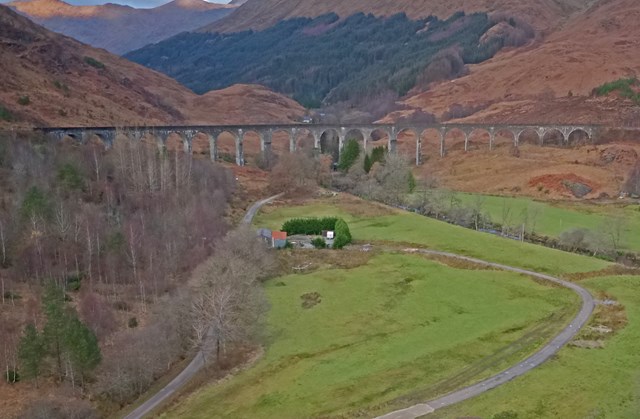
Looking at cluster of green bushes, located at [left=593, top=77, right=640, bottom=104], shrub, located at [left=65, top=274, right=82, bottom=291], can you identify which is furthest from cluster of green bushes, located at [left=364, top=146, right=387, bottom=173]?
cluster of green bushes, located at [left=593, top=77, right=640, bottom=104]

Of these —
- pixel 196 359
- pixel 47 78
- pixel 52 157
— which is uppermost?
pixel 47 78

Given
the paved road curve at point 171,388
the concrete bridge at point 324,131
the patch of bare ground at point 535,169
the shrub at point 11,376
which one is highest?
the concrete bridge at point 324,131

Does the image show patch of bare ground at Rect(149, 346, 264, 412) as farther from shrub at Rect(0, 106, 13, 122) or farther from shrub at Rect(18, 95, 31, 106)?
shrub at Rect(18, 95, 31, 106)

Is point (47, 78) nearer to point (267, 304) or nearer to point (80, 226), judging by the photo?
point (80, 226)

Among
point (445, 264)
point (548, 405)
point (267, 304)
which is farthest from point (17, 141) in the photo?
point (548, 405)

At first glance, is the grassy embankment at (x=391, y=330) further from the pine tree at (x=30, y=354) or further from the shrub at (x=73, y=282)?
the shrub at (x=73, y=282)

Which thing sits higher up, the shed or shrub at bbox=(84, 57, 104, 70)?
shrub at bbox=(84, 57, 104, 70)

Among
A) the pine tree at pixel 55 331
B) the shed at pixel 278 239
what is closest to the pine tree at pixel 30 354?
the pine tree at pixel 55 331
